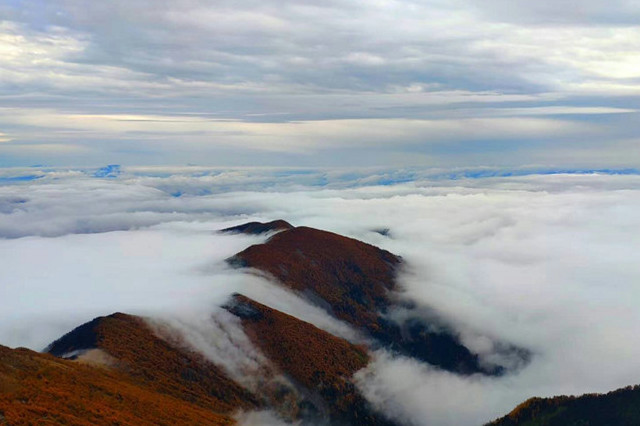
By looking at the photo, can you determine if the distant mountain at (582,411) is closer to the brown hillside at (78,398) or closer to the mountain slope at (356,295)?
the mountain slope at (356,295)

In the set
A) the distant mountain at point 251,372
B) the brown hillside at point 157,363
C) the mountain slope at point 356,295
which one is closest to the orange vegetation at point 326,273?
the mountain slope at point 356,295

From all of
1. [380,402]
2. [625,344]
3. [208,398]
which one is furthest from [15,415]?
[625,344]

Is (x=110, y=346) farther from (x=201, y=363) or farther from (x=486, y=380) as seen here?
(x=486, y=380)

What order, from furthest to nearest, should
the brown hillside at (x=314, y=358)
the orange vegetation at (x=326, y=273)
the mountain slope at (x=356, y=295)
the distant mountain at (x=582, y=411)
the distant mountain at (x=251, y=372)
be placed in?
the orange vegetation at (x=326, y=273), the mountain slope at (x=356, y=295), the brown hillside at (x=314, y=358), the distant mountain at (x=582, y=411), the distant mountain at (x=251, y=372)

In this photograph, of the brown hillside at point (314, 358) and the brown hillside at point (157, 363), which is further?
the brown hillside at point (314, 358)

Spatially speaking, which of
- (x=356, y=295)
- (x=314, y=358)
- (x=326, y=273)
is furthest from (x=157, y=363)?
(x=356, y=295)

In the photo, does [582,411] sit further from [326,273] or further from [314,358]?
[326,273]

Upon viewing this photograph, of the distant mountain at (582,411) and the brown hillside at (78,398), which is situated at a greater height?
the brown hillside at (78,398)

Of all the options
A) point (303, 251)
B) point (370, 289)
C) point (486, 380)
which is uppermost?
point (303, 251)
